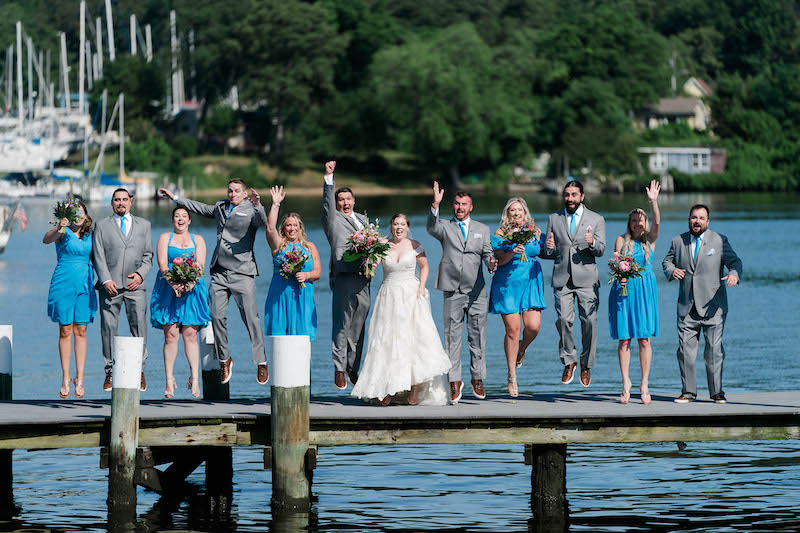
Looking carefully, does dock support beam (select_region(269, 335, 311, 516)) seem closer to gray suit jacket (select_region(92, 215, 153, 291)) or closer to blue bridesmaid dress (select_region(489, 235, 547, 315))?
gray suit jacket (select_region(92, 215, 153, 291))

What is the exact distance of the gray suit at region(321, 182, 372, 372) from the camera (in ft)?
48.1

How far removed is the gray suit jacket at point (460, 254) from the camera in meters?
14.5

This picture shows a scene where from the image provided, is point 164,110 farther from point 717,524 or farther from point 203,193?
point 717,524

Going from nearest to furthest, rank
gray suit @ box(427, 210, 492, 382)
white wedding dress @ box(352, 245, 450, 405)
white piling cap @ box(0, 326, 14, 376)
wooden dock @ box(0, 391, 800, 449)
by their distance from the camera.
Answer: wooden dock @ box(0, 391, 800, 449), white wedding dress @ box(352, 245, 450, 405), gray suit @ box(427, 210, 492, 382), white piling cap @ box(0, 326, 14, 376)

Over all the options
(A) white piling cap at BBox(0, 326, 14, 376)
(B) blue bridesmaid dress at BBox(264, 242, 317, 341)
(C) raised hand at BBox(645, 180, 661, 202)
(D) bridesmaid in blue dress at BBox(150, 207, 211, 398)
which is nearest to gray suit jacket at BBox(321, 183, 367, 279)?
(B) blue bridesmaid dress at BBox(264, 242, 317, 341)

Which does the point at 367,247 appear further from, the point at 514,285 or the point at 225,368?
the point at 225,368

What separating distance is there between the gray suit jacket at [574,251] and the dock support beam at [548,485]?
1847mm

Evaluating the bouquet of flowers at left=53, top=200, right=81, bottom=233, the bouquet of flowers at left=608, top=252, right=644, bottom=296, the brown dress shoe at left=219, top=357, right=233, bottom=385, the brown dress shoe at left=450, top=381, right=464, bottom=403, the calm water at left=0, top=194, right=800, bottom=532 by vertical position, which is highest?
the bouquet of flowers at left=53, top=200, right=81, bottom=233

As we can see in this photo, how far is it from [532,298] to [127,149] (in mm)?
90346

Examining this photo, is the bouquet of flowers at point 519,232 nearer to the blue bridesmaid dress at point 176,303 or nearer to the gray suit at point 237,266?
the gray suit at point 237,266

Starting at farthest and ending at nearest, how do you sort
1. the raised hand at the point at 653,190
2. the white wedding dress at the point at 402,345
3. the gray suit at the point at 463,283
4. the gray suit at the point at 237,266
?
the gray suit at the point at 237,266
the gray suit at the point at 463,283
the raised hand at the point at 653,190
the white wedding dress at the point at 402,345

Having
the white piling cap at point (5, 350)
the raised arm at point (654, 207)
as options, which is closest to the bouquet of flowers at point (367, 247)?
the raised arm at point (654, 207)

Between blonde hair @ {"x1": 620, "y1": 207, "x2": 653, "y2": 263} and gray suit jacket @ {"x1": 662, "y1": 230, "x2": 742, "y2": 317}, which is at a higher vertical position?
blonde hair @ {"x1": 620, "y1": 207, "x2": 653, "y2": 263}

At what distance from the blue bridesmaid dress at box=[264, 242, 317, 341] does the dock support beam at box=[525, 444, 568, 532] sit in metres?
2.61
